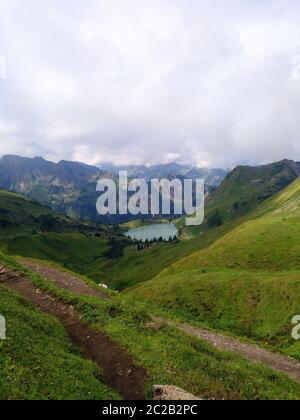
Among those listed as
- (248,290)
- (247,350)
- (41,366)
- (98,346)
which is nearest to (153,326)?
(98,346)

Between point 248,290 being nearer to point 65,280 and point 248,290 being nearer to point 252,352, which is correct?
point 252,352

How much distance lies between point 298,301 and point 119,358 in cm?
3007

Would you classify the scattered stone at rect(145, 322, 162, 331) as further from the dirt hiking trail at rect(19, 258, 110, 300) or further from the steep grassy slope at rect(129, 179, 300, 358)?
the steep grassy slope at rect(129, 179, 300, 358)

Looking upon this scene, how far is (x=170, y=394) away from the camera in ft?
63.2

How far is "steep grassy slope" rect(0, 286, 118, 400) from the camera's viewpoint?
1728cm

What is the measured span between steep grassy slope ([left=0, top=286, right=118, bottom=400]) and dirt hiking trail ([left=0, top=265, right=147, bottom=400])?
1.12m

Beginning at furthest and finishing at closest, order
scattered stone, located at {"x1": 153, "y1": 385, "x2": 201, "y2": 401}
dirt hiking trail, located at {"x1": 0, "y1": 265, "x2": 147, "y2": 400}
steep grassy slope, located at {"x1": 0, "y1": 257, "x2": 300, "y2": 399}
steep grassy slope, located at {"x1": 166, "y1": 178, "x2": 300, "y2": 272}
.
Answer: steep grassy slope, located at {"x1": 166, "y1": 178, "x2": 300, "y2": 272}
steep grassy slope, located at {"x1": 0, "y1": 257, "x2": 300, "y2": 399}
dirt hiking trail, located at {"x1": 0, "y1": 265, "x2": 147, "y2": 400}
scattered stone, located at {"x1": 153, "y1": 385, "x2": 201, "y2": 401}

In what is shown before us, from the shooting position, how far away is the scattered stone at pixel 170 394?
18858 millimetres

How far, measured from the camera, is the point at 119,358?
2434 centimetres

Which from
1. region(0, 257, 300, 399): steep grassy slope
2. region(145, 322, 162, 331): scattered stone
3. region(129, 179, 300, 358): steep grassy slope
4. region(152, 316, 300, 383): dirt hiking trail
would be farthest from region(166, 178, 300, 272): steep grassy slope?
region(0, 257, 300, 399): steep grassy slope

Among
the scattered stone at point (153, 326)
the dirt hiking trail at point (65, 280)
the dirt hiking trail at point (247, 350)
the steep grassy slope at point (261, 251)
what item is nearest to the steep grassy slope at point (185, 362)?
the scattered stone at point (153, 326)

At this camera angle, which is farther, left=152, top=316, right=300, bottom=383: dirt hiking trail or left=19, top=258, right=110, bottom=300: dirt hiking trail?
left=19, top=258, right=110, bottom=300: dirt hiking trail
